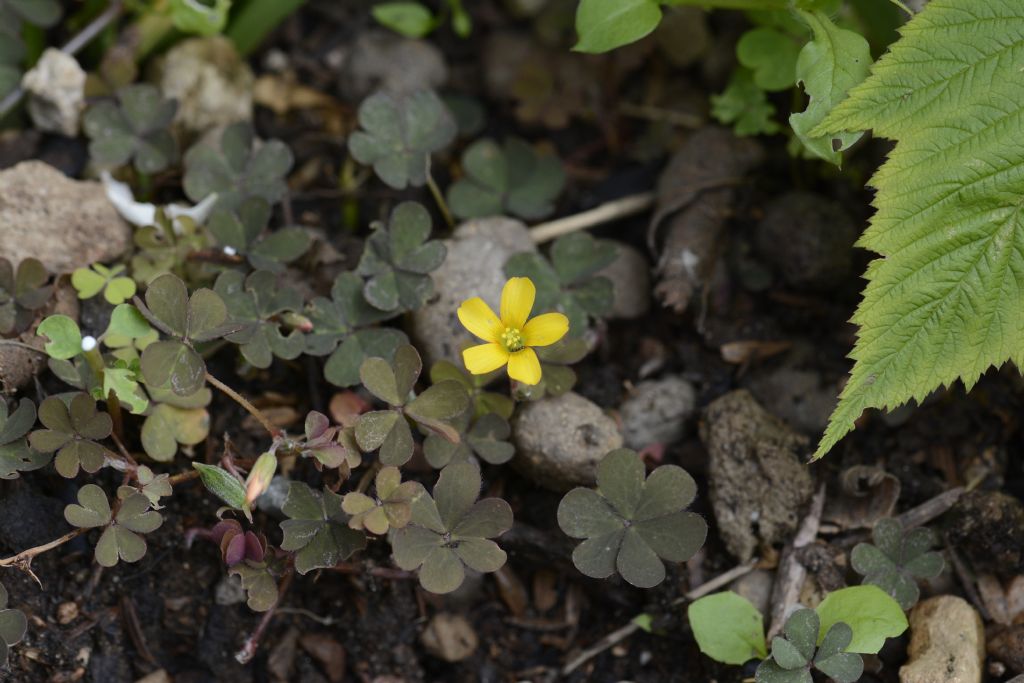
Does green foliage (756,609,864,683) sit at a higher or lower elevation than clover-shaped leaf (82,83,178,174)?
lower

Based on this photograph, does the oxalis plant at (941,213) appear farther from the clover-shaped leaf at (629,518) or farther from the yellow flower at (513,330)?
the yellow flower at (513,330)

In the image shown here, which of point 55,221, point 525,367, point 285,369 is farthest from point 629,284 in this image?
point 55,221

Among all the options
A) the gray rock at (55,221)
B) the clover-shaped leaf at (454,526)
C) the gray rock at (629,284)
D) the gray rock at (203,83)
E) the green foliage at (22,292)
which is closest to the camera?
the clover-shaped leaf at (454,526)

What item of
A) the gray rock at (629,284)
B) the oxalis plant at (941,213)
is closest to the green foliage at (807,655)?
the oxalis plant at (941,213)

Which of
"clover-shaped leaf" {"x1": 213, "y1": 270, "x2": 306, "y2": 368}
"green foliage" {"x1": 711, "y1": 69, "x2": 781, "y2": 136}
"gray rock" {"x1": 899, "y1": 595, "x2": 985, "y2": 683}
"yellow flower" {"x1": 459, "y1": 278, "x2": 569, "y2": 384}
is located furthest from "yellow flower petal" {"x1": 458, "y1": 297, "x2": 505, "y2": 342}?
"gray rock" {"x1": 899, "y1": 595, "x2": 985, "y2": 683}

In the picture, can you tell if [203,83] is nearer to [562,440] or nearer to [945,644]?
[562,440]

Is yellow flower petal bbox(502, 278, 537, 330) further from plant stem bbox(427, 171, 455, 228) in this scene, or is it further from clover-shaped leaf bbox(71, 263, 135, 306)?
clover-shaped leaf bbox(71, 263, 135, 306)

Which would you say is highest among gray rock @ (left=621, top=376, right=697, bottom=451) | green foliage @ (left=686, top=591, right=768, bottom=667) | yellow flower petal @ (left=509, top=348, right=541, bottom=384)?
yellow flower petal @ (left=509, top=348, right=541, bottom=384)
